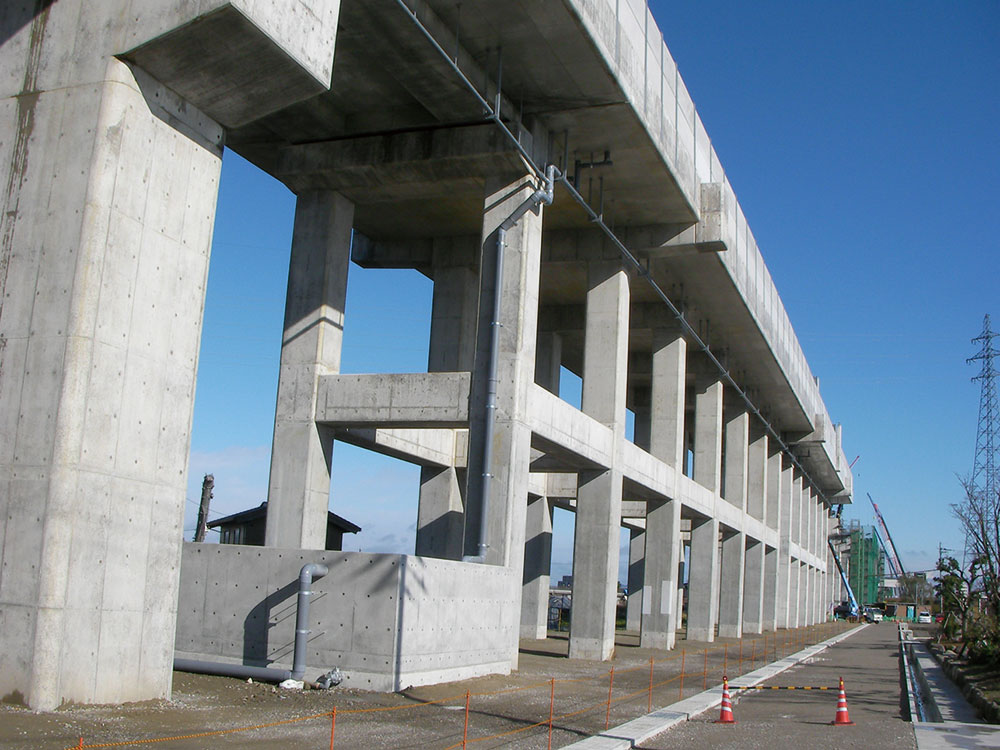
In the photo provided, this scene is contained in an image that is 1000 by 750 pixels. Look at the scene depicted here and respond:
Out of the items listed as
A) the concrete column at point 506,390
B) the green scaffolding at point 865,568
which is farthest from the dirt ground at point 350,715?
the green scaffolding at point 865,568

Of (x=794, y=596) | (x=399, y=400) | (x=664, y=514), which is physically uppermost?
(x=399, y=400)

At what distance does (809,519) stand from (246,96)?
2763 inches

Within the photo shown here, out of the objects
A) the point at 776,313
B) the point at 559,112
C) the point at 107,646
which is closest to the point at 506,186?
the point at 559,112

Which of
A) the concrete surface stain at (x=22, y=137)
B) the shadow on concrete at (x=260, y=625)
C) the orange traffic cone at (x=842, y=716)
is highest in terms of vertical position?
the concrete surface stain at (x=22, y=137)

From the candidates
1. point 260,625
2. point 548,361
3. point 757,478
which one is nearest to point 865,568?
point 757,478

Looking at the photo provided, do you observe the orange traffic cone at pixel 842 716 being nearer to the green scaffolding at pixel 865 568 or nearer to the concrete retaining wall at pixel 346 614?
the concrete retaining wall at pixel 346 614

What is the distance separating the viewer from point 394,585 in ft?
58.1

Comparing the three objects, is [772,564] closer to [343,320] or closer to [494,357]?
[343,320]

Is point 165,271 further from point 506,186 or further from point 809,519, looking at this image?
point 809,519

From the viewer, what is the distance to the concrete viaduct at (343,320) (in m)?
12.3

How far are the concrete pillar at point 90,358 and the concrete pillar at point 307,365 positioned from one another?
10.9 meters

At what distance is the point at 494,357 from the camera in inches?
907

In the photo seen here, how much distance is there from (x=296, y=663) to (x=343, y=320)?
1065 centimetres

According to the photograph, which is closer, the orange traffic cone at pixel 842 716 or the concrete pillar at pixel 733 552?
the orange traffic cone at pixel 842 716
